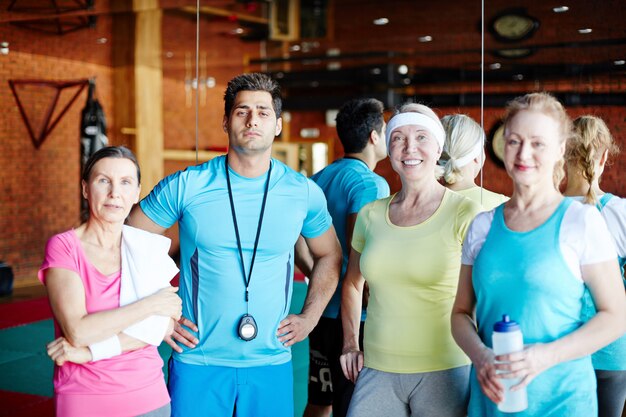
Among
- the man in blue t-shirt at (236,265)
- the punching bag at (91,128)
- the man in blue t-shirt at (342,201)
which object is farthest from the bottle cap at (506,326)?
the punching bag at (91,128)

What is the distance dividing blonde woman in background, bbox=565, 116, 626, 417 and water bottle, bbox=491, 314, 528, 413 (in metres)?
0.92

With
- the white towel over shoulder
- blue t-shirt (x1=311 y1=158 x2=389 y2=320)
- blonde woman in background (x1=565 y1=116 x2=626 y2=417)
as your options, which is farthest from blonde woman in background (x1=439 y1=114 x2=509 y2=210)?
the white towel over shoulder

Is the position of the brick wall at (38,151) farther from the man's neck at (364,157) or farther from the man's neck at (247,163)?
the man's neck at (247,163)

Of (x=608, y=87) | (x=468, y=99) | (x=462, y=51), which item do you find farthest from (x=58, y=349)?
(x=462, y=51)

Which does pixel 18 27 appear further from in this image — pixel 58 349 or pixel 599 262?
pixel 599 262

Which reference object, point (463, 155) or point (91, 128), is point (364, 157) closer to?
point (463, 155)

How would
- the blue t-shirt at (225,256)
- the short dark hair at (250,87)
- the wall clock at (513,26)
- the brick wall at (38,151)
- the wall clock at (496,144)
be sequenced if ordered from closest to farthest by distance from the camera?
the blue t-shirt at (225,256) < the short dark hair at (250,87) < the wall clock at (496,144) < the wall clock at (513,26) < the brick wall at (38,151)

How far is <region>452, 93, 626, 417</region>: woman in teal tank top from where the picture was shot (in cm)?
176

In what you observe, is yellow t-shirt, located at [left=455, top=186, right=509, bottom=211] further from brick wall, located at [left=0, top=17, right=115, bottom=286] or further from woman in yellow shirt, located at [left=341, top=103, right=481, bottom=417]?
brick wall, located at [left=0, top=17, right=115, bottom=286]

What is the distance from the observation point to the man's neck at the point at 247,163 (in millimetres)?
2527

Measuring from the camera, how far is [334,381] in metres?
3.33

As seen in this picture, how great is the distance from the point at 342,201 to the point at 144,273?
141cm

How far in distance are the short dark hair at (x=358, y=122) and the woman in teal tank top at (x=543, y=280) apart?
5.32 ft

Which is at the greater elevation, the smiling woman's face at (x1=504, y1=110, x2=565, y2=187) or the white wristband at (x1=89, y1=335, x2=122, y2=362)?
the smiling woman's face at (x1=504, y1=110, x2=565, y2=187)
